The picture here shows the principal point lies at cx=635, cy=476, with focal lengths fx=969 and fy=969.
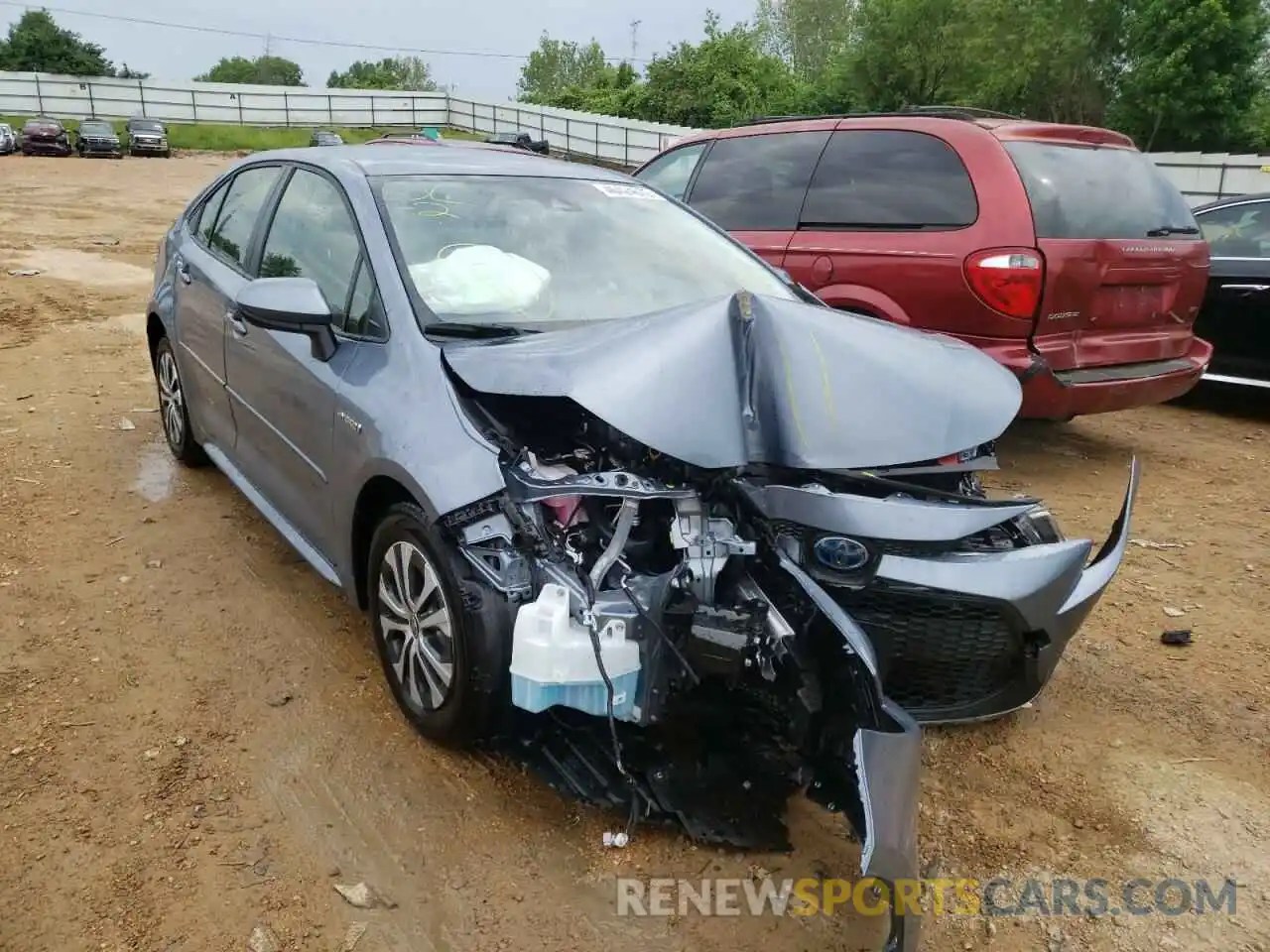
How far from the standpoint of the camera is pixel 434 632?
273 centimetres

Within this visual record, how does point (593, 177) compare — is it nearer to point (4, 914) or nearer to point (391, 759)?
point (391, 759)

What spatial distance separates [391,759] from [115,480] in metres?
3.05

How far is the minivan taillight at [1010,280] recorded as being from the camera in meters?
4.64

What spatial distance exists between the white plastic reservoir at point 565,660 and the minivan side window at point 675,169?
4482 millimetres

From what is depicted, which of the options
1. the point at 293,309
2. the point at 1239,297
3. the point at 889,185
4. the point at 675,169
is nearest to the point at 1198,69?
the point at 1239,297

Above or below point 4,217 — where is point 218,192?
above

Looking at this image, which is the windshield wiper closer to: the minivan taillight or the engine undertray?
the engine undertray

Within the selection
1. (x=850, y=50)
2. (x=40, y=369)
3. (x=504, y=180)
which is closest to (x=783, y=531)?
(x=504, y=180)

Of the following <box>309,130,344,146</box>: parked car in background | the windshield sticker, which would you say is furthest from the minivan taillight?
<box>309,130,344,146</box>: parked car in background

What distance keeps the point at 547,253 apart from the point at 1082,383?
9.60ft

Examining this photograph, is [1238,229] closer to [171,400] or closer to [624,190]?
[624,190]

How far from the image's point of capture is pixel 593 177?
3969 mm

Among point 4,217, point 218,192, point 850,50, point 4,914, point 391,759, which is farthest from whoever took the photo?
point 850,50

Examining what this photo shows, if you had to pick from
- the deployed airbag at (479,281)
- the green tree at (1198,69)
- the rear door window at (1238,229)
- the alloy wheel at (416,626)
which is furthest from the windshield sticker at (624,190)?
the green tree at (1198,69)
